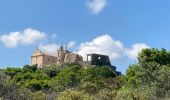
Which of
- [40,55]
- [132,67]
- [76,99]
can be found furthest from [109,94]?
[40,55]

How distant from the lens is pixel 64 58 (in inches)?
4776

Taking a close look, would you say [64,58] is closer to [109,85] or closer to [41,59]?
[41,59]

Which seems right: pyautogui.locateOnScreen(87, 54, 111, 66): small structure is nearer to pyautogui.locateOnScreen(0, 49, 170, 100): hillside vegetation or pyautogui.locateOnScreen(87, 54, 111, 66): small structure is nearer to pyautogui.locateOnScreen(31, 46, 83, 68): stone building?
pyautogui.locateOnScreen(31, 46, 83, 68): stone building

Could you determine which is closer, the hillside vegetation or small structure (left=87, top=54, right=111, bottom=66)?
the hillside vegetation

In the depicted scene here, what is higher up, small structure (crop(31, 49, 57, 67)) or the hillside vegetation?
small structure (crop(31, 49, 57, 67))

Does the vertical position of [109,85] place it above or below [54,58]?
below

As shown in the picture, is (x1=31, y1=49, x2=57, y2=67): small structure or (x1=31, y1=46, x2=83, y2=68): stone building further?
(x1=31, y1=49, x2=57, y2=67): small structure

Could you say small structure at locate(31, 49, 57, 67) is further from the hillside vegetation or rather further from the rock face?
the hillside vegetation

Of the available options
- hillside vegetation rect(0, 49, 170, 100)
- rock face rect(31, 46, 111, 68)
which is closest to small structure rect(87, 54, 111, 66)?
rock face rect(31, 46, 111, 68)

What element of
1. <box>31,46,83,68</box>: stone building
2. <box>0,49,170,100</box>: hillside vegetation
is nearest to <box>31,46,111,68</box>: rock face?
<box>31,46,83,68</box>: stone building

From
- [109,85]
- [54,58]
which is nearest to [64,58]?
[54,58]

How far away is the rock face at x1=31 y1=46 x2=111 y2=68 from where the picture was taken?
114250 millimetres

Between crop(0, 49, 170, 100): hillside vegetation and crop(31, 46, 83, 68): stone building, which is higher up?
crop(31, 46, 83, 68): stone building

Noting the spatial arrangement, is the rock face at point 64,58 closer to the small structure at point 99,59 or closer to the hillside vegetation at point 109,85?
the small structure at point 99,59
